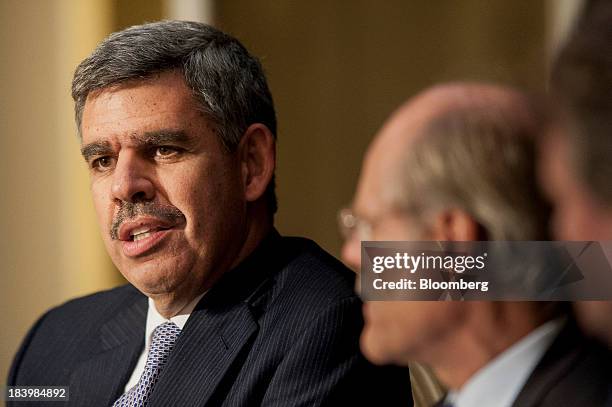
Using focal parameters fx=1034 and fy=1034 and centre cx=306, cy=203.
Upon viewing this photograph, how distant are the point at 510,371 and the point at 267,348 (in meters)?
0.79

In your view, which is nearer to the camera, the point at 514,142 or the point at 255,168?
the point at 514,142

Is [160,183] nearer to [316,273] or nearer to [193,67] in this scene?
[193,67]

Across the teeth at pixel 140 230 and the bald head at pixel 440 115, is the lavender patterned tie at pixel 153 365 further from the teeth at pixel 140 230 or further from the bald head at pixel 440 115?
the bald head at pixel 440 115

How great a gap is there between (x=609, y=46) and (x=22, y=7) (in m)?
3.51

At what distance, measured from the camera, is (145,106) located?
2107mm

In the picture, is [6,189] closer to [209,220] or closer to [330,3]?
[330,3]

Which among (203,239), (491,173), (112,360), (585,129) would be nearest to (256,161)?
(203,239)

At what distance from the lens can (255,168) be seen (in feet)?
7.42

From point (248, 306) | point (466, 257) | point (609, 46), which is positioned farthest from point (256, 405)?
point (609, 46)

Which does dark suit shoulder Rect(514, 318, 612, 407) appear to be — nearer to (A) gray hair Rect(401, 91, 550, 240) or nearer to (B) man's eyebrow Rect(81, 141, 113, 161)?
(A) gray hair Rect(401, 91, 550, 240)

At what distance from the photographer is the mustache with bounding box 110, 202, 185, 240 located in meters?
2.10

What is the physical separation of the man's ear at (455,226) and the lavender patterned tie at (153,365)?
997mm

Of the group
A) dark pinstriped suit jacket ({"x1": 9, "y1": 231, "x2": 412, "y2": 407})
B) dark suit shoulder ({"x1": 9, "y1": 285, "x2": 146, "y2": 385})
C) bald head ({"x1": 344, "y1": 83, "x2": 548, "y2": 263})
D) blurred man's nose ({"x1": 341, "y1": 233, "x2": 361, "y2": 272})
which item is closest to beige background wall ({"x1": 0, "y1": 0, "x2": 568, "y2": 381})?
dark suit shoulder ({"x1": 9, "y1": 285, "x2": 146, "y2": 385})

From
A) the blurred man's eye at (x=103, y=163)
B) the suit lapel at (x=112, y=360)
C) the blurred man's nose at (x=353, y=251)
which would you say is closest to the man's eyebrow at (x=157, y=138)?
the blurred man's eye at (x=103, y=163)
